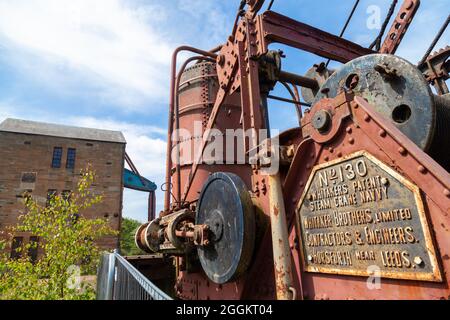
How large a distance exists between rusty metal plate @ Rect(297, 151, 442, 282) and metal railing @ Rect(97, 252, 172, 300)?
4.50ft

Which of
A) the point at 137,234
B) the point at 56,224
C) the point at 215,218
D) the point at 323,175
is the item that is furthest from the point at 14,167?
the point at 323,175

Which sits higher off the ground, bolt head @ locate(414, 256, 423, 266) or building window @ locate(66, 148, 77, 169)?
building window @ locate(66, 148, 77, 169)

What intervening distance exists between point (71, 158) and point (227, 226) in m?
23.4

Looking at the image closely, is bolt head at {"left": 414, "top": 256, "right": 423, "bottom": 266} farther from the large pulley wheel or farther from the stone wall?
the stone wall

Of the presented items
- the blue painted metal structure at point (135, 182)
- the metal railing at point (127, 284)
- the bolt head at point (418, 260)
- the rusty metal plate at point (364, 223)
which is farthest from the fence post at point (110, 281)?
the blue painted metal structure at point (135, 182)

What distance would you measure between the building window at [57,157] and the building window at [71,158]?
23.1 inches

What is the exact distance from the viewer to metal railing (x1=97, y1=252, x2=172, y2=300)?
2.10 metres

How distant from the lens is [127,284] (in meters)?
2.85

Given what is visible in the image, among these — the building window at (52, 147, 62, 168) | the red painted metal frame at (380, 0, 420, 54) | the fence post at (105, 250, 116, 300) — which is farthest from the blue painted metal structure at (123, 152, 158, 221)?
the red painted metal frame at (380, 0, 420, 54)

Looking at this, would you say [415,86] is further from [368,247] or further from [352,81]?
[368,247]

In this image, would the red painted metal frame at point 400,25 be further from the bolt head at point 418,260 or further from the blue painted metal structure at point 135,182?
the blue painted metal structure at point 135,182

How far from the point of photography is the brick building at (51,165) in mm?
19547

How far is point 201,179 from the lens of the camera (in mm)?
6445
